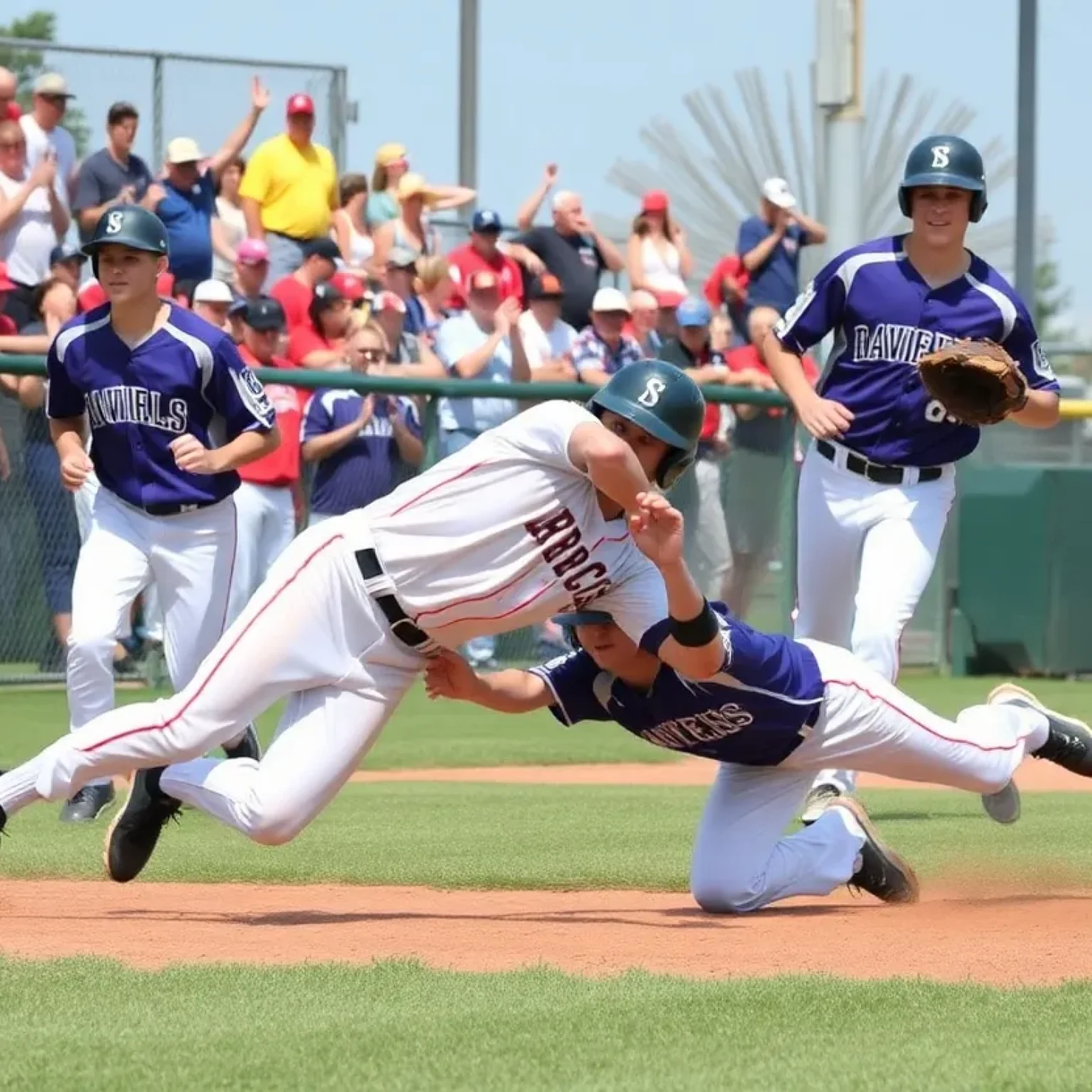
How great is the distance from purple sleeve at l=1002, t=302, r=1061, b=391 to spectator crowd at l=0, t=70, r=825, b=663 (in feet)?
15.0

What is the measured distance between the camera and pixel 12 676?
1237 centimetres

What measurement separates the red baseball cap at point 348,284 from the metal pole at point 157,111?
2111 mm

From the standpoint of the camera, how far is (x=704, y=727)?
596 centimetres

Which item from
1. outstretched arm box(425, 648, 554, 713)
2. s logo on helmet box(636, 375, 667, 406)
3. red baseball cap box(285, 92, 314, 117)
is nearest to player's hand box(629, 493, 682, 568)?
s logo on helmet box(636, 375, 667, 406)

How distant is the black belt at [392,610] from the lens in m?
5.79

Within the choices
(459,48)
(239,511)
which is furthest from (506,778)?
(459,48)

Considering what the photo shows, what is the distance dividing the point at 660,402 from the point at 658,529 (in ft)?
1.47

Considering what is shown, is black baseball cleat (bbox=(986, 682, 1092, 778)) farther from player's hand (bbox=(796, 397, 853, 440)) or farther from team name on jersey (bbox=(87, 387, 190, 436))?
team name on jersey (bbox=(87, 387, 190, 436))

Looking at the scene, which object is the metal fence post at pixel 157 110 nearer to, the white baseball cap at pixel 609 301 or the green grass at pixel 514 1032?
the white baseball cap at pixel 609 301

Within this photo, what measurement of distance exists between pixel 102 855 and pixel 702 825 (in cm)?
229

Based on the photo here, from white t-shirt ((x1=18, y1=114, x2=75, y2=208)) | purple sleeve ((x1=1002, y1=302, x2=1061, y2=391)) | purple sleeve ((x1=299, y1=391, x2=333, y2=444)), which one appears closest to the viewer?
purple sleeve ((x1=1002, y1=302, x2=1061, y2=391))

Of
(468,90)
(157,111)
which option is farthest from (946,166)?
(468,90)

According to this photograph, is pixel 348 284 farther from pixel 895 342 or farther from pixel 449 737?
pixel 895 342

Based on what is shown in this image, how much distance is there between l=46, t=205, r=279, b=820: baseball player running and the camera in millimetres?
8016
